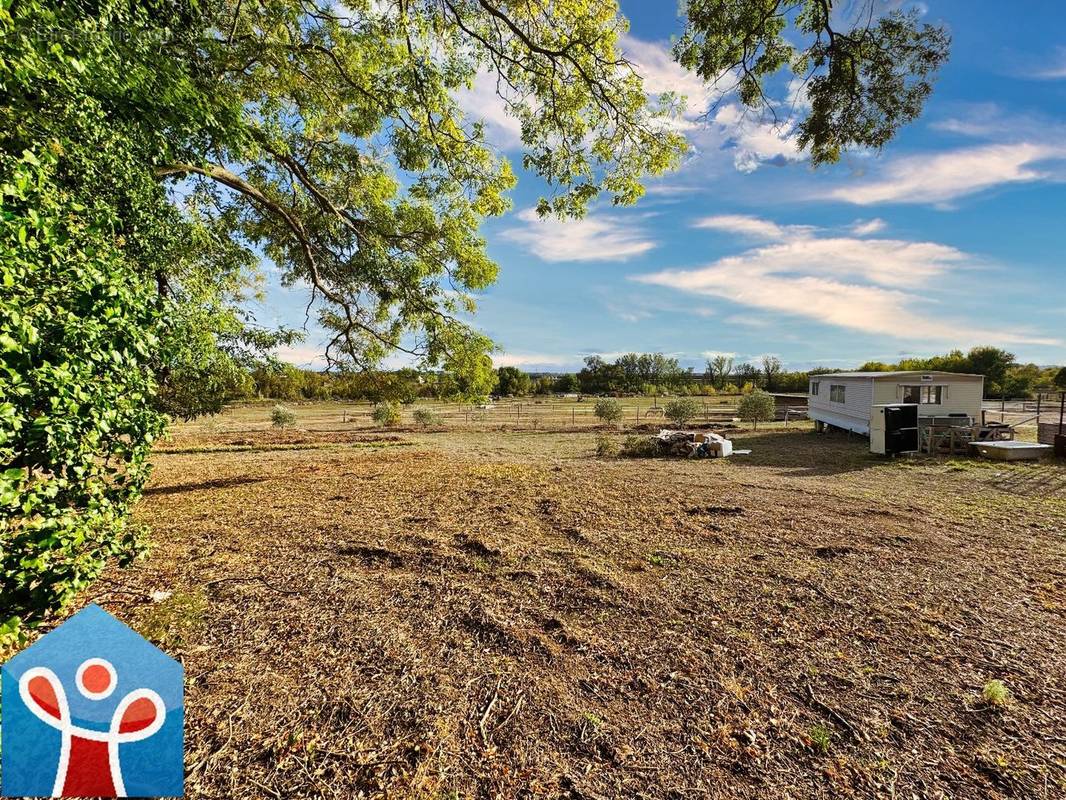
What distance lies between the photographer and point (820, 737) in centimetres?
271

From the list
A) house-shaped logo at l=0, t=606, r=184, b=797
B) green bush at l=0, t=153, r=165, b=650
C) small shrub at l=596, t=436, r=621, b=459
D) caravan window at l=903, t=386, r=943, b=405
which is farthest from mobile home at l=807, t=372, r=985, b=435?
green bush at l=0, t=153, r=165, b=650

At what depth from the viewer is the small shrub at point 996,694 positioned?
303 centimetres

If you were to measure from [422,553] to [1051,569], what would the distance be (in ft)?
26.8

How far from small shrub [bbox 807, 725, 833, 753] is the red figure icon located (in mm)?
3510

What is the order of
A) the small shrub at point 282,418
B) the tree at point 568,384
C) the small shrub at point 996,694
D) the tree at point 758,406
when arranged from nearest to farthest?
1. the small shrub at point 996,694
2. the tree at point 758,406
3. the small shrub at point 282,418
4. the tree at point 568,384

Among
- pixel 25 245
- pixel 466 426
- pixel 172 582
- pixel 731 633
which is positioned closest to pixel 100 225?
pixel 25 245

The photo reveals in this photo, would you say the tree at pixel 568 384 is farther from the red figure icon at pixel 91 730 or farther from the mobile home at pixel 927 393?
the red figure icon at pixel 91 730

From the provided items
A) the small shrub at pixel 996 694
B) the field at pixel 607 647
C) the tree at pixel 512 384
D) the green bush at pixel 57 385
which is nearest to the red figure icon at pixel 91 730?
the field at pixel 607 647

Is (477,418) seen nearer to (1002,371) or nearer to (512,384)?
(512,384)

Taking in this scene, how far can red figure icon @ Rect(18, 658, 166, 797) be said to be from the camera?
5.18 feet

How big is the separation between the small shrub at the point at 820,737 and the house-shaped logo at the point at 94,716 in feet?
11.1

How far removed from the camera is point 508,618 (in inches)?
160

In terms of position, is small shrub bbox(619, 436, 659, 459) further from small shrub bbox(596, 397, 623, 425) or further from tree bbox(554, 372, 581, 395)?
tree bbox(554, 372, 581, 395)

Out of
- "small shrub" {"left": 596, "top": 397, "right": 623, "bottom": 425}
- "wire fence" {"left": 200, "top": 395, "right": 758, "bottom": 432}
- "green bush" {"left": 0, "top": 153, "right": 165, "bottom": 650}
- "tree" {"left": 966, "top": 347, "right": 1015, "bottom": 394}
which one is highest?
"tree" {"left": 966, "top": 347, "right": 1015, "bottom": 394}
